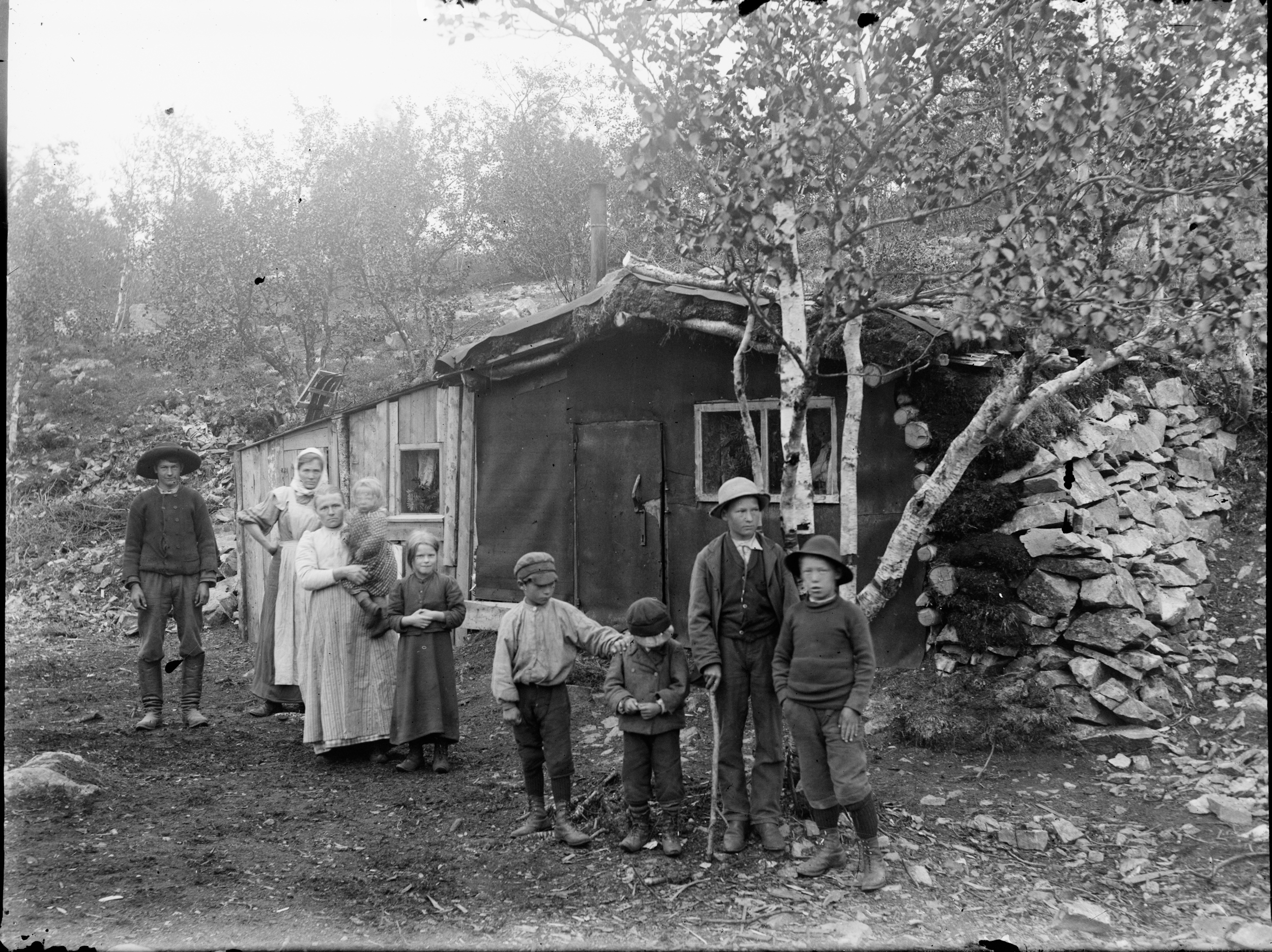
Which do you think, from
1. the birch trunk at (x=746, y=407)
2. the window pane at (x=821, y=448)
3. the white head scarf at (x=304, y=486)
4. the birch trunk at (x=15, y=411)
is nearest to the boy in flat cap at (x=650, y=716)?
the birch trunk at (x=746, y=407)

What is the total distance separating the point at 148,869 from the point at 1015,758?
5.02 meters

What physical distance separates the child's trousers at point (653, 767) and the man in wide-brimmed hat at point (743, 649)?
0.84ft

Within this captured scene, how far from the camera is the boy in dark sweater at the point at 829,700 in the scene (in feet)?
14.5

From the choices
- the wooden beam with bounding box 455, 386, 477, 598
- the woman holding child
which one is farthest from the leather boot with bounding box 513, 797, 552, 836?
the wooden beam with bounding box 455, 386, 477, 598

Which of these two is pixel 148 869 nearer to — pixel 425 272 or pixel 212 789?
pixel 212 789

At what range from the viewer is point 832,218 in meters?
5.19

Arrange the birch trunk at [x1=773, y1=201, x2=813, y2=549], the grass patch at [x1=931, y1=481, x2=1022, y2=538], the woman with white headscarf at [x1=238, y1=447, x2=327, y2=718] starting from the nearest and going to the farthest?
the birch trunk at [x1=773, y1=201, x2=813, y2=549] < the woman with white headscarf at [x1=238, y1=447, x2=327, y2=718] < the grass patch at [x1=931, y1=481, x2=1022, y2=538]

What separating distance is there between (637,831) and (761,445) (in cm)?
420

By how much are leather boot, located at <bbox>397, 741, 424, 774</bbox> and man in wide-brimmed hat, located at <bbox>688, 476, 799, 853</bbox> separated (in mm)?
2282

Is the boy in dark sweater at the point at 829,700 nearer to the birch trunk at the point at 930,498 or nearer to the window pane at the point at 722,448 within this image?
the birch trunk at the point at 930,498

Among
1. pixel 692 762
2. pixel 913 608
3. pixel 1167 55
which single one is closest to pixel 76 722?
pixel 692 762

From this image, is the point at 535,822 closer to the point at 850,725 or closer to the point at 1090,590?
the point at 850,725

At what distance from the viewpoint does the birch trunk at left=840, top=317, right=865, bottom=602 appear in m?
6.22

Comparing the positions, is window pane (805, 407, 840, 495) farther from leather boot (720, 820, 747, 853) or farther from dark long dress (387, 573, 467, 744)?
leather boot (720, 820, 747, 853)
